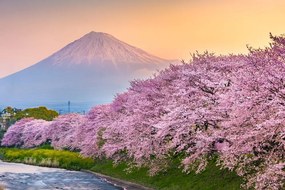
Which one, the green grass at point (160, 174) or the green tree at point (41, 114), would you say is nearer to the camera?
the green grass at point (160, 174)

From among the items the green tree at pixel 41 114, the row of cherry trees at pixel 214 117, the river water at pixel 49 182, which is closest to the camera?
the row of cherry trees at pixel 214 117

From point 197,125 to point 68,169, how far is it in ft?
106

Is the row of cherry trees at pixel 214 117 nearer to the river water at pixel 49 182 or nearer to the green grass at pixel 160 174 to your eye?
the green grass at pixel 160 174

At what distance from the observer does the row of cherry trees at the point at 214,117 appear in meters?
20.0

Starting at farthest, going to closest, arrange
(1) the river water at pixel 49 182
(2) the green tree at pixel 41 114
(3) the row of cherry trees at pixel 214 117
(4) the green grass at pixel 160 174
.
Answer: (2) the green tree at pixel 41 114, (1) the river water at pixel 49 182, (4) the green grass at pixel 160 174, (3) the row of cherry trees at pixel 214 117

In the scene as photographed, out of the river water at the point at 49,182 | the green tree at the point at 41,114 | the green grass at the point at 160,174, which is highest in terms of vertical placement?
the green tree at the point at 41,114

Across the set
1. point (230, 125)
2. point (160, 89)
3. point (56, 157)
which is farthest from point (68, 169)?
point (230, 125)

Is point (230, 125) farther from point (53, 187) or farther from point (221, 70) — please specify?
point (53, 187)

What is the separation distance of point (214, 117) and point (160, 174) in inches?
468

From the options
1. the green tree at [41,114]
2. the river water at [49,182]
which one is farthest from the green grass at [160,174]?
the green tree at [41,114]

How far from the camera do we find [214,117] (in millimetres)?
26906

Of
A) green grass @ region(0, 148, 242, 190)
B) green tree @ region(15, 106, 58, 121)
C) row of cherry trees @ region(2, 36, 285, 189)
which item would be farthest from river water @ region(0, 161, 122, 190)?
green tree @ region(15, 106, 58, 121)

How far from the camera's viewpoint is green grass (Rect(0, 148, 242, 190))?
96.7ft

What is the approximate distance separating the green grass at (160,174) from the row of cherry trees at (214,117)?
2.90 ft
